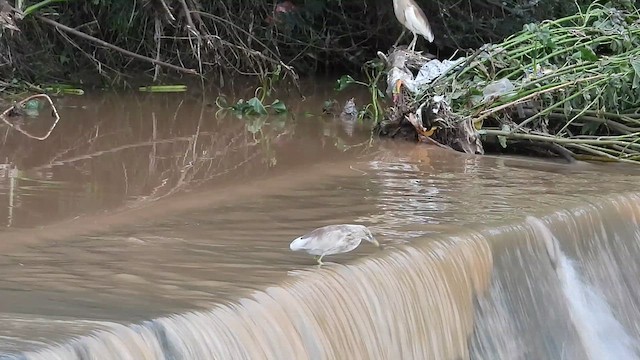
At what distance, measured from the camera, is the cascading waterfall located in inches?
94.5

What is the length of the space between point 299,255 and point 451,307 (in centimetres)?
59

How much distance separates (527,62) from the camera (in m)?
6.27

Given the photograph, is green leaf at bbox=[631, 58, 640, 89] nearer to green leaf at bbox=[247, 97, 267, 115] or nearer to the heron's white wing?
the heron's white wing

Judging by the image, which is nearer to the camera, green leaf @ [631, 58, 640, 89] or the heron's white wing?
green leaf @ [631, 58, 640, 89]

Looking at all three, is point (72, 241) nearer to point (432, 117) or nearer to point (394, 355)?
point (394, 355)

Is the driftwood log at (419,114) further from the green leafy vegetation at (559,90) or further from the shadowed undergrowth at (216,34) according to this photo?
the shadowed undergrowth at (216,34)

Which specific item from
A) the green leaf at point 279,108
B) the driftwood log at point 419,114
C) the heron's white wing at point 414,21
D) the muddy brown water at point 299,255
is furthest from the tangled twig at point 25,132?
the heron's white wing at point 414,21

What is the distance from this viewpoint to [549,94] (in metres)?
5.75

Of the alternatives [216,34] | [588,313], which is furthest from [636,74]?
[216,34]

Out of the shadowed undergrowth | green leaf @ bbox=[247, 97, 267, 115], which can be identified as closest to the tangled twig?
the shadowed undergrowth

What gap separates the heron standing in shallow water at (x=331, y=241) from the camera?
284 centimetres

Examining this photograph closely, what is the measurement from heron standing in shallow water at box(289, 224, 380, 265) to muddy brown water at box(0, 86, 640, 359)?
0.05 meters

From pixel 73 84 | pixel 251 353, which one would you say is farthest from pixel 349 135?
pixel 251 353

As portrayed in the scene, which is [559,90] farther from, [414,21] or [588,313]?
[588,313]
